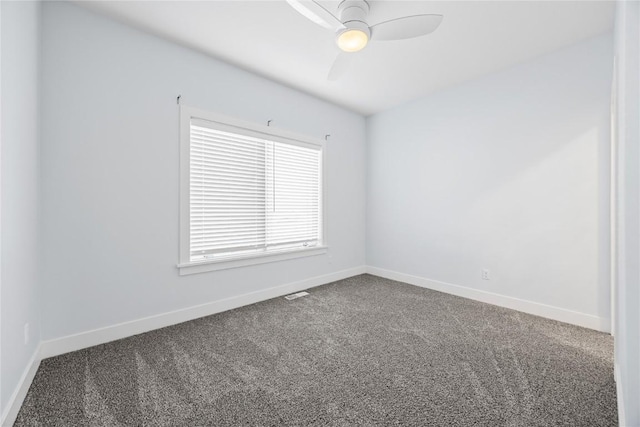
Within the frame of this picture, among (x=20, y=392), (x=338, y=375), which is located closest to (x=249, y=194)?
(x=338, y=375)

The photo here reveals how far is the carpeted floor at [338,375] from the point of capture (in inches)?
60.8

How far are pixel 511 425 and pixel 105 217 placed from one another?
311cm

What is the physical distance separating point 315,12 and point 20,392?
2.94 meters

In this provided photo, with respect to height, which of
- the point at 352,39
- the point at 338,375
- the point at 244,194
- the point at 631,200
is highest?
the point at 352,39

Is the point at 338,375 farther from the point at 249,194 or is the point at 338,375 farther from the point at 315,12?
the point at 315,12

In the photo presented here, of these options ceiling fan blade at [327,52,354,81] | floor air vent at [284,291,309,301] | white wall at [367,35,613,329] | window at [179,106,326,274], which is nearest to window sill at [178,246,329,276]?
window at [179,106,326,274]

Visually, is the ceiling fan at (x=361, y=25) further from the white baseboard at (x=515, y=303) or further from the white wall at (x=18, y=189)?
the white baseboard at (x=515, y=303)

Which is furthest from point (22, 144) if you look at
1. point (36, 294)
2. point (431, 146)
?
point (431, 146)

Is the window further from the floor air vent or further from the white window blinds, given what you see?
the floor air vent

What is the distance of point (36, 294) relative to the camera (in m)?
2.07

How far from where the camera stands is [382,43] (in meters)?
2.73

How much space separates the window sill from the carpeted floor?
51 cm

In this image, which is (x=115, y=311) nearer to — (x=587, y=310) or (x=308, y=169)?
(x=308, y=169)

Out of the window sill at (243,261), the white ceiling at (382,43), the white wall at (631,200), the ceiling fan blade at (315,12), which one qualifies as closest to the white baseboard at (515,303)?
the window sill at (243,261)
